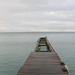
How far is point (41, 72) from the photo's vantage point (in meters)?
5.37

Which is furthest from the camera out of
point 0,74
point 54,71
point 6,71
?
point 6,71

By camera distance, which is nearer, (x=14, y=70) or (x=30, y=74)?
(x=30, y=74)

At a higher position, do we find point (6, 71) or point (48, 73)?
point (48, 73)

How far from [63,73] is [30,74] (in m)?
1.82

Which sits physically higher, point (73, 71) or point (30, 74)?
point (30, 74)

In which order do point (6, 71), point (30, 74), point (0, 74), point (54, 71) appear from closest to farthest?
point (30, 74), point (54, 71), point (0, 74), point (6, 71)

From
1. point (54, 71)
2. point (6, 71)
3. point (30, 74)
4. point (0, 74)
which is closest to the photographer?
point (30, 74)

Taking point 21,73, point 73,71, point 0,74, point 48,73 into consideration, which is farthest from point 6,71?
point 73,71

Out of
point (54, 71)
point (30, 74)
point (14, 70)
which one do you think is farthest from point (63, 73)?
point (14, 70)

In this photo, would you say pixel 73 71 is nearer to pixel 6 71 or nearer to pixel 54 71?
pixel 54 71

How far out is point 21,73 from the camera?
5.14 meters

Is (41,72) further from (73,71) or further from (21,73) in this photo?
(73,71)

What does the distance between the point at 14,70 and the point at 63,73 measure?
23.0 ft

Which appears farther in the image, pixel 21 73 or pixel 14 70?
pixel 14 70
